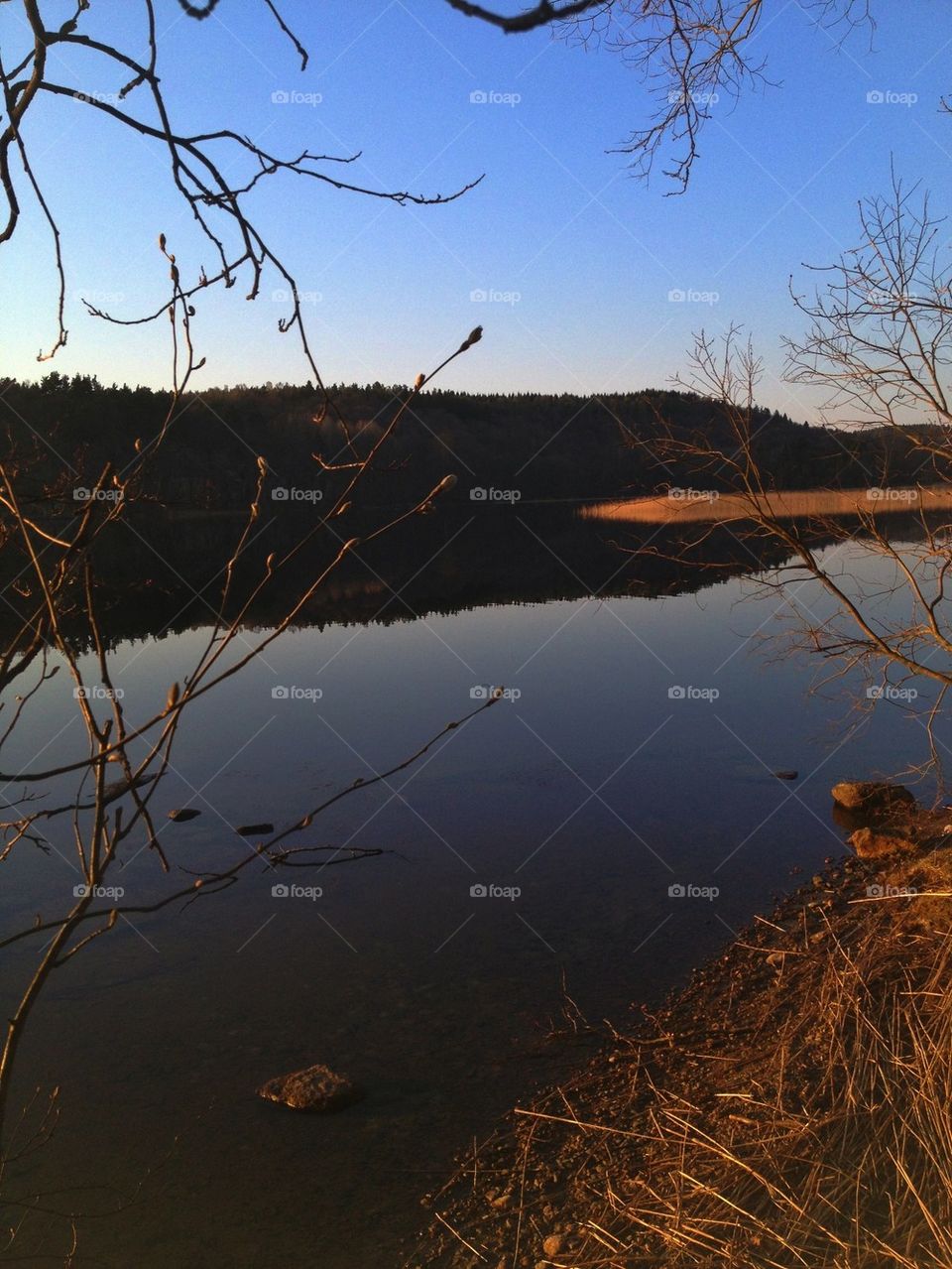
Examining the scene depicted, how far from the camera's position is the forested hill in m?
13.0

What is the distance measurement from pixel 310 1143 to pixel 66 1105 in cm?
117

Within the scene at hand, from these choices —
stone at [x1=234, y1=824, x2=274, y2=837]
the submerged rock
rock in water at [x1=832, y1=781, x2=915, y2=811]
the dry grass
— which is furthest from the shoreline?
stone at [x1=234, y1=824, x2=274, y2=837]

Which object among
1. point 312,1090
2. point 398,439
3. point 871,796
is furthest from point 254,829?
point 398,439

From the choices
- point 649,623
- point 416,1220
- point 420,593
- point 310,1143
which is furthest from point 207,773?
point 420,593

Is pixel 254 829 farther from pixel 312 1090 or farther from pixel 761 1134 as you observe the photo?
pixel 761 1134

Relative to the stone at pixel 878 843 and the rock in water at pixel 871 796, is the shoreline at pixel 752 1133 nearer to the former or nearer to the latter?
the stone at pixel 878 843

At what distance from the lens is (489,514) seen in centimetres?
5303

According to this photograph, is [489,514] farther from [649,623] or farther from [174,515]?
[649,623]

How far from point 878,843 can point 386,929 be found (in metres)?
3.41

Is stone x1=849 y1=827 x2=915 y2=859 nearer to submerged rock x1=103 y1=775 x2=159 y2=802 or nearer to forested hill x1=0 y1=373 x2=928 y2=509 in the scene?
forested hill x1=0 y1=373 x2=928 y2=509

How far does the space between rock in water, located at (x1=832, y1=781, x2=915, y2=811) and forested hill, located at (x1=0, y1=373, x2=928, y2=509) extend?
236cm

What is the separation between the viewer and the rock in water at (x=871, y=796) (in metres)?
8.04

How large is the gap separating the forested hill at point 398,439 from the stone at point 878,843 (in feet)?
8.47

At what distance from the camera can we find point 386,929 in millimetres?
6152
